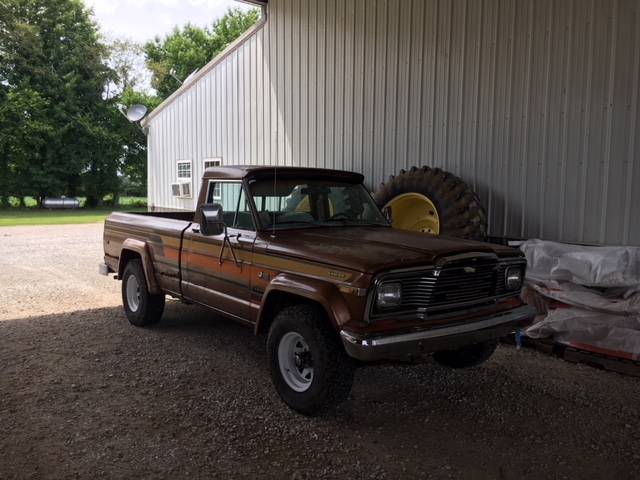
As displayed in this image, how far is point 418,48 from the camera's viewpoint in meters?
8.20

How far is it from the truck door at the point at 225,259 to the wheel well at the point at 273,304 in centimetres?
27

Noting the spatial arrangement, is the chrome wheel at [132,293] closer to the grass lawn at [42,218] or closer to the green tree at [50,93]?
the grass lawn at [42,218]

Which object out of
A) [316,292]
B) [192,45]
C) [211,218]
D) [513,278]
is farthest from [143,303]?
[192,45]

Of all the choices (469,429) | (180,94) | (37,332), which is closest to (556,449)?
(469,429)

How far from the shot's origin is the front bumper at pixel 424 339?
3451 millimetres

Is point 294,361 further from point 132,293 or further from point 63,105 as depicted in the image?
point 63,105

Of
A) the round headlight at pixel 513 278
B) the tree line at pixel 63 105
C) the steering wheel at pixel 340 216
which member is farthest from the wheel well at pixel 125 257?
the tree line at pixel 63 105

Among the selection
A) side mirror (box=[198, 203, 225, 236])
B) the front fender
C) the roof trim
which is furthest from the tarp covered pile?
the roof trim

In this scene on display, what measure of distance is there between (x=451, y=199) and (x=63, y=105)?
3374 cm

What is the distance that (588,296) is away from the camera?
548 cm

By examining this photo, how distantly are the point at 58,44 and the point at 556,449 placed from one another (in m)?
39.7

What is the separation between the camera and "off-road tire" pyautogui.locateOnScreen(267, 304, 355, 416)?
378cm

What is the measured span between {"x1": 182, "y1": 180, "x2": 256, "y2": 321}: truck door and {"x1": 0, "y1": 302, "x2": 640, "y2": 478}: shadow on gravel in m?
0.66

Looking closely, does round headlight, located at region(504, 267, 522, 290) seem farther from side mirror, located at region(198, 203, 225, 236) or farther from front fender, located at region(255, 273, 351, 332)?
side mirror, located at region(198, 203, 225, 236)
